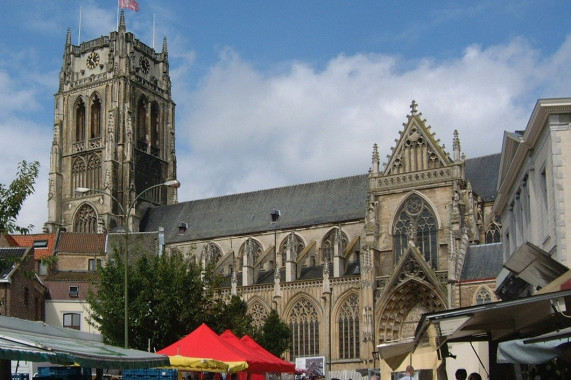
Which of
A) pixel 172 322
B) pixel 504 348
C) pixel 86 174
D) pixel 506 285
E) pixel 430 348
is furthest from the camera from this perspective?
pixel 86 174

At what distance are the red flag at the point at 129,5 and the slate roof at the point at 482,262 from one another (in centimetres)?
3899

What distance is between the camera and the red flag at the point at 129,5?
235ft

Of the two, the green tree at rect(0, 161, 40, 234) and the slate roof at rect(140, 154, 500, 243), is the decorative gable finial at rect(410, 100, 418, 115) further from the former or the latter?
the green tree at rect(0, 161, 40, 234)

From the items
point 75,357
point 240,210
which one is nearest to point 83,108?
point 240,210

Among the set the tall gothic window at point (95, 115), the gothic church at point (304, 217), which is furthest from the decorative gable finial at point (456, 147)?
the tall gothic window at point (95, 115)

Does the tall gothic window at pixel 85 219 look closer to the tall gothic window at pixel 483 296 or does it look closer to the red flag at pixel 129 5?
the red flag at pixel 129 5

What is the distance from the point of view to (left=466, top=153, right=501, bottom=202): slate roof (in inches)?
2030

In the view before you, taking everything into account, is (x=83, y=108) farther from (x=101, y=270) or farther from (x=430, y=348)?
(x=430, y=348)

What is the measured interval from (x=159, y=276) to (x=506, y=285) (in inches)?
524

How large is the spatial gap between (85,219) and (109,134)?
272 inches

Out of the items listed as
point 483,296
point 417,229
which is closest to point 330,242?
point 417,229

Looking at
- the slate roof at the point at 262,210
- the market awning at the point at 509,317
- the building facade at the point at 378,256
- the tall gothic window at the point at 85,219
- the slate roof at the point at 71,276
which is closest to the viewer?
the market awning at the point at 509,317

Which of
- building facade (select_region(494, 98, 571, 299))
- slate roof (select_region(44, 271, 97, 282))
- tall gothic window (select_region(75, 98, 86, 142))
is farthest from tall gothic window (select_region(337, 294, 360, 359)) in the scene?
tall gothic window (select_region(75, 98, 86, 142))

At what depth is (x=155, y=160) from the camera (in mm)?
73125
